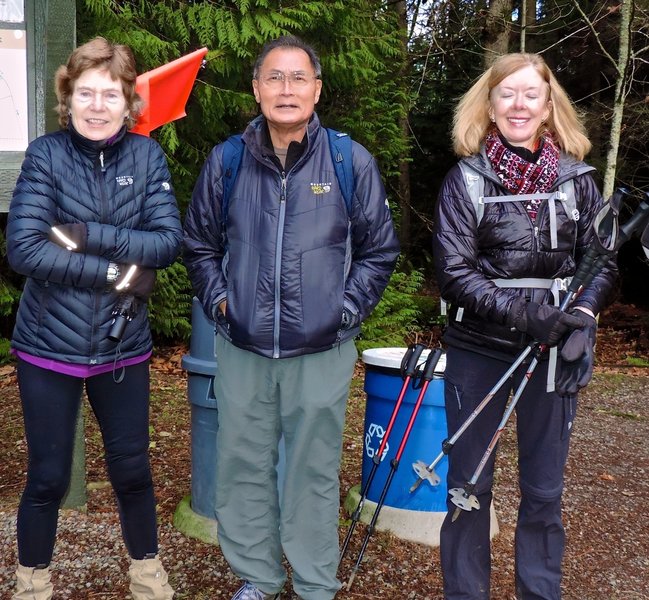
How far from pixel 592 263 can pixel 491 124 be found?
2.54 ft

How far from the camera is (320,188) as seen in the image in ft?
10.0

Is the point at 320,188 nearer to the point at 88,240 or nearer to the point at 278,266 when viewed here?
the point at 278,266

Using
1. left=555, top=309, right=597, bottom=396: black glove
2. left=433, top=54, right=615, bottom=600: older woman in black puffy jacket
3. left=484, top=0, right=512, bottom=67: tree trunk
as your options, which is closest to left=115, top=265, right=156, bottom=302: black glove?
left=433, top=54, right=615, bottom=600: older woman in black puffy jacket

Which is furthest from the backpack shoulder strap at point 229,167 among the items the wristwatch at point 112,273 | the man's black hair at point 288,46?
the wristwatch at point 112,273

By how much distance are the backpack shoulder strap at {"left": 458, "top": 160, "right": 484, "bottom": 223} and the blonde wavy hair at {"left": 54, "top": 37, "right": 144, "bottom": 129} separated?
55.7 inches

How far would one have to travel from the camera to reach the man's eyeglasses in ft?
10.1

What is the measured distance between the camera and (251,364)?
3143 mm

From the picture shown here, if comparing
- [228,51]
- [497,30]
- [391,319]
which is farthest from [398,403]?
[497,30]

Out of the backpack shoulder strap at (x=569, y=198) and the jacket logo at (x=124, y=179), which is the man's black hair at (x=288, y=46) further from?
the backpack shoulder strap at (x=569, y=198)

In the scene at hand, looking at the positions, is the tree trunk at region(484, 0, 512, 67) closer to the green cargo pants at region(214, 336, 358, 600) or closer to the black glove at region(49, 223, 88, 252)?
the green cargo pants at region(214, 336, 358, 600)

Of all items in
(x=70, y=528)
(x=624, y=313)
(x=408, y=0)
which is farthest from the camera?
(x=408, y=0)

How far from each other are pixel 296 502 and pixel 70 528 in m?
1.56

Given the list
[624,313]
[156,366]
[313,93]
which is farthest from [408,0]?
[313,93]

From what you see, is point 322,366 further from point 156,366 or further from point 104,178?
point 156,366
